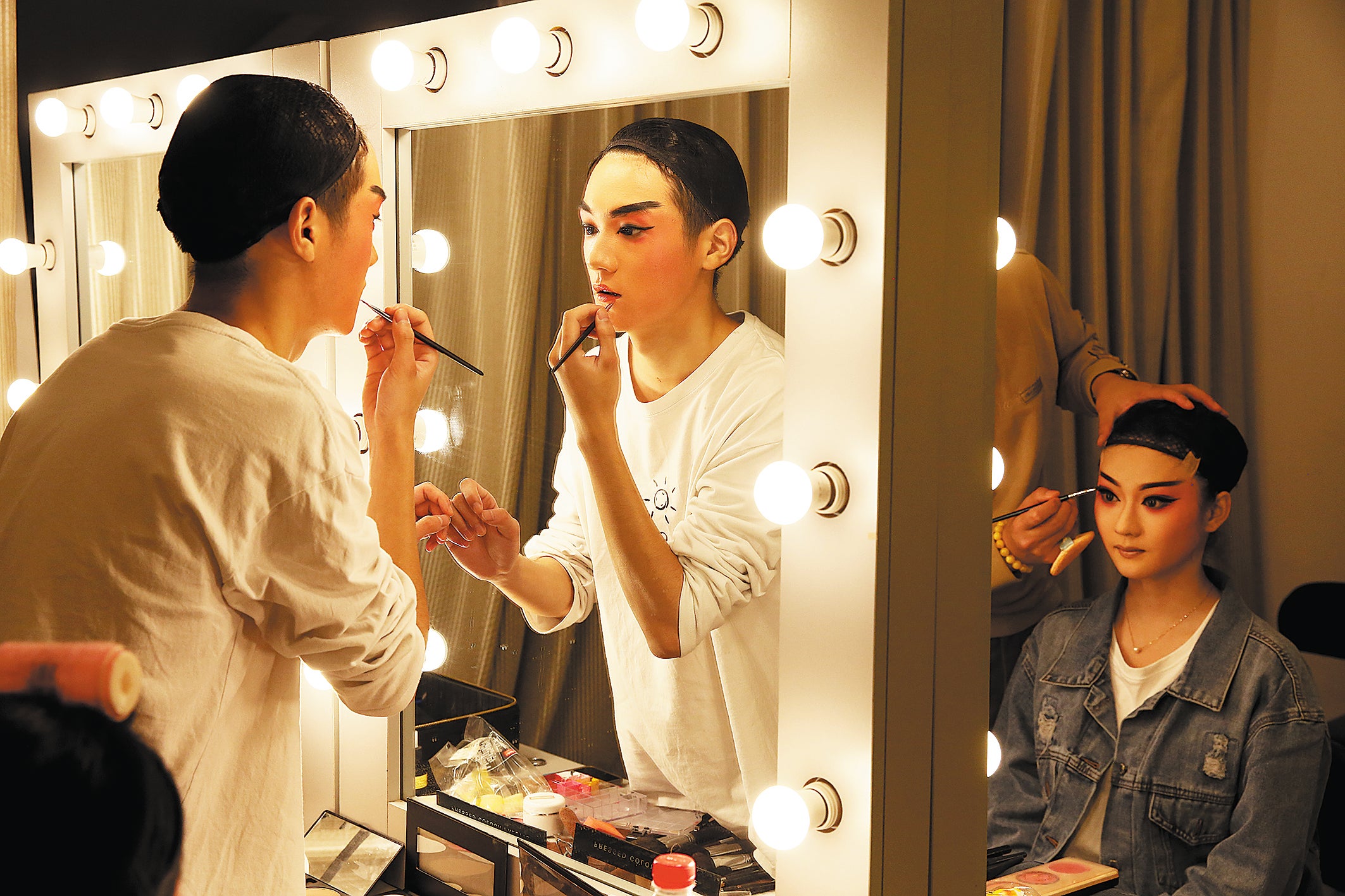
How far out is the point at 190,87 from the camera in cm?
105

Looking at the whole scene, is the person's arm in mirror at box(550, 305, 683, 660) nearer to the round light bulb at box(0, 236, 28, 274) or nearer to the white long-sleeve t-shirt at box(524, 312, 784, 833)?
the white long-sleeve t-shirt at box(524, 312, 784, 833)

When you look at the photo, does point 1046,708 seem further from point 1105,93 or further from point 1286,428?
point 1105,93

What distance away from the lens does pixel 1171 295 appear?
162cm

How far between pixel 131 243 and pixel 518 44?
55 centimetres

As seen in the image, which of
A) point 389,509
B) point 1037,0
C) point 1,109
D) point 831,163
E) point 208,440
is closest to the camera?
point 208,440

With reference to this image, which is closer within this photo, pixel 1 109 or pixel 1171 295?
pixel 1 109

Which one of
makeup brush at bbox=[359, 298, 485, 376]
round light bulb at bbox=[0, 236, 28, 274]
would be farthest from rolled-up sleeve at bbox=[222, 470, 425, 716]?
round light bulb at bbox=[0, 236, 28, 274]

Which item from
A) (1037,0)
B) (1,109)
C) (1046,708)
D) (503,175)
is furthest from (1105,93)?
(1,109)

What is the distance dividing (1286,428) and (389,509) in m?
1.40

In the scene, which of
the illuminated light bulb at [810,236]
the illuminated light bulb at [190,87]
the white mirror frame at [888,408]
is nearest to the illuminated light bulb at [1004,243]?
the white mirror frame at [888,408]

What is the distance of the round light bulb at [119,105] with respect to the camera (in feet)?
3.55

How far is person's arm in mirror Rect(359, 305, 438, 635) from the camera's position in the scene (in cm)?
78

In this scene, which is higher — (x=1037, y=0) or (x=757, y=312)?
(x=1037, y=0)

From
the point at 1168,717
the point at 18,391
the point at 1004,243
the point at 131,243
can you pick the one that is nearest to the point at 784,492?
the point at 1004,243
